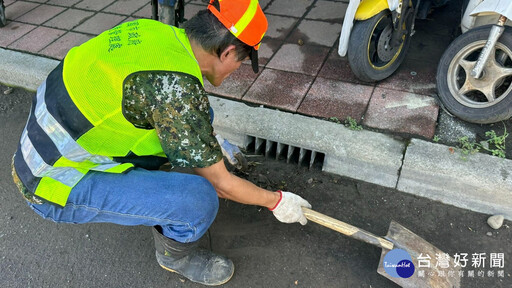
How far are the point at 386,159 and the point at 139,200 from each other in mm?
1603

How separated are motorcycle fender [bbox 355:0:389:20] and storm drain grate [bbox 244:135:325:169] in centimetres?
108

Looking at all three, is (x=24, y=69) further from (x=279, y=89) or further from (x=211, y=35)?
(x=211, y=35)

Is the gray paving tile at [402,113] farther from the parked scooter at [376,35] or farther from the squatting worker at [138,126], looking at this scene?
the squatting worker at [138,126]

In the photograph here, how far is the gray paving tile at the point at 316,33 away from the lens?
148 inches

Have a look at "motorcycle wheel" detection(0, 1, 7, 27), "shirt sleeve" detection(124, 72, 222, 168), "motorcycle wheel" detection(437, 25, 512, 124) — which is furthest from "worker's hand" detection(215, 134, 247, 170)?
"motorcycle wheel" detection(0, 1, 7, 27)

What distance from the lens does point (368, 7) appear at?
292 cm

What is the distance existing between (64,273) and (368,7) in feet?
8.83

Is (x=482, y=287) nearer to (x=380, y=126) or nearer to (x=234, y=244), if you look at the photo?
(x=380, y=126)

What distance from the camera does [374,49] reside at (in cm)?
322

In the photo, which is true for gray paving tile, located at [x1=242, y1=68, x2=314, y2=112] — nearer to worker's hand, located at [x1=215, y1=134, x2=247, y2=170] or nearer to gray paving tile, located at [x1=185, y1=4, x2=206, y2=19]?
worker's hand, located at [x1=215, y1=134, x2=247, y2=170]

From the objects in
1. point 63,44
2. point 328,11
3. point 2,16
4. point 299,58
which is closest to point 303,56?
point 299,58

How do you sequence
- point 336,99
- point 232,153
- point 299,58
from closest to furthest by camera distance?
1. point 232,153
2. point 336,99
3. point 299,58

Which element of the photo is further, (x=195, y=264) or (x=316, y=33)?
(x=316, y=33)

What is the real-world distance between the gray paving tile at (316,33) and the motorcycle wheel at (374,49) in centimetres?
60
